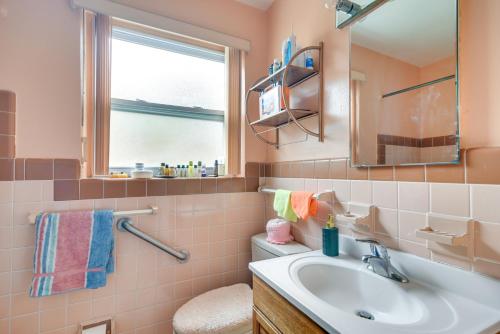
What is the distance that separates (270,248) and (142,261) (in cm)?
78

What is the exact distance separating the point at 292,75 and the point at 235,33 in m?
0.67

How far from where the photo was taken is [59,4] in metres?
1.26

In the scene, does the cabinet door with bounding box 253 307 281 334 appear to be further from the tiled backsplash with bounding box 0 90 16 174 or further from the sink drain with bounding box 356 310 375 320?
the tiled backsplash with bounding box 0 90 16 174

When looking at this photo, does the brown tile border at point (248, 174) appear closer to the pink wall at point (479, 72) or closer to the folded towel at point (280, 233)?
the pink wall at point (479, 72)

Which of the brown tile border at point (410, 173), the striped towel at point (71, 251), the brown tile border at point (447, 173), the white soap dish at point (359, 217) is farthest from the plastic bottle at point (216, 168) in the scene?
the brown tile border at point (447, 173)

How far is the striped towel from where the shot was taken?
1.16m

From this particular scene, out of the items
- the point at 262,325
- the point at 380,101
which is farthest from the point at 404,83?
the point at 262,325

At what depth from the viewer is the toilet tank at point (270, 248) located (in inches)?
51.2

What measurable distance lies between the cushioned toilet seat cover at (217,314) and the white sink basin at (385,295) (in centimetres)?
43

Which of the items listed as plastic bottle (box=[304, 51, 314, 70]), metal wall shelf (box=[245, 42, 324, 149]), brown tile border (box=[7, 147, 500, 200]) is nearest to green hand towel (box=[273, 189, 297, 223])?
brown tile border (box=[7, 147, 500, 200])

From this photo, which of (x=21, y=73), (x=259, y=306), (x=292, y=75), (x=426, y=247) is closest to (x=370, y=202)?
(x=426, y=247)

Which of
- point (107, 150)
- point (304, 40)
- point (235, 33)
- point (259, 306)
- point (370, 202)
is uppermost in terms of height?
point (235, 33)

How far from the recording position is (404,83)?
3.01ft

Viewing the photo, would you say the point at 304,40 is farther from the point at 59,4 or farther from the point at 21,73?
the point at 21,73
